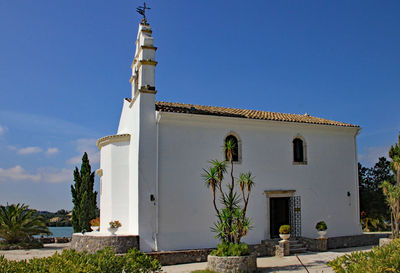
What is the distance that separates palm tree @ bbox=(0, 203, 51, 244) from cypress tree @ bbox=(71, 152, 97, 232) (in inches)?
78.5

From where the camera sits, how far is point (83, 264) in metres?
7.88

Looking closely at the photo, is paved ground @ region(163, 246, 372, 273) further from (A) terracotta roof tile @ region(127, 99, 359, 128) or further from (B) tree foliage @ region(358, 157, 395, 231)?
(B) tree foliage @ region(358, 157, 395, 231)

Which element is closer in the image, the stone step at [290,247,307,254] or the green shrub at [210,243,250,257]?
the green shrub at [210,243,250,257]

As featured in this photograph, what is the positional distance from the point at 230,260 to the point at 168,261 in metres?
3.02

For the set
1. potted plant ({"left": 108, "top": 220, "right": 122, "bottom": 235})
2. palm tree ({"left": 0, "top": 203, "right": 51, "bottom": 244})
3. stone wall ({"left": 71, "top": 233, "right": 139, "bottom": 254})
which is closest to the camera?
stone wall ({"left": 71, "top": 233, "right": 139, "bottom": 254})

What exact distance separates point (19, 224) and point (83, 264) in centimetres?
1722

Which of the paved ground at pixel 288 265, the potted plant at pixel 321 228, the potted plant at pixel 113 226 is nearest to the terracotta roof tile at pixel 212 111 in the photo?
Answer: the potted plant at pixel 113 226

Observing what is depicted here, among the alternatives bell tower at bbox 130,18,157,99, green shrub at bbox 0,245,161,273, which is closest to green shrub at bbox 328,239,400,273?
green shrub at bbox 0,245,161,273

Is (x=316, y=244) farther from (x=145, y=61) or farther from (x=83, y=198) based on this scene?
(x=83, y=198)

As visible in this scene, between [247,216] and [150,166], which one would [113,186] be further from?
[247,216]

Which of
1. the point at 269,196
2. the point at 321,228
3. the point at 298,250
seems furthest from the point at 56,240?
the point at 321,228

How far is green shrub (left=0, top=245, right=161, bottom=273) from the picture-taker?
769cm

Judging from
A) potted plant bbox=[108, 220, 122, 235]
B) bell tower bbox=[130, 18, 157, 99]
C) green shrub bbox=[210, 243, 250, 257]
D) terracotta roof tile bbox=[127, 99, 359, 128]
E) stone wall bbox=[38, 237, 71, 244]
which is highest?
bell tower bbox=[130, 18, 157, 99]

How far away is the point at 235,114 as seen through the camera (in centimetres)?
1903
